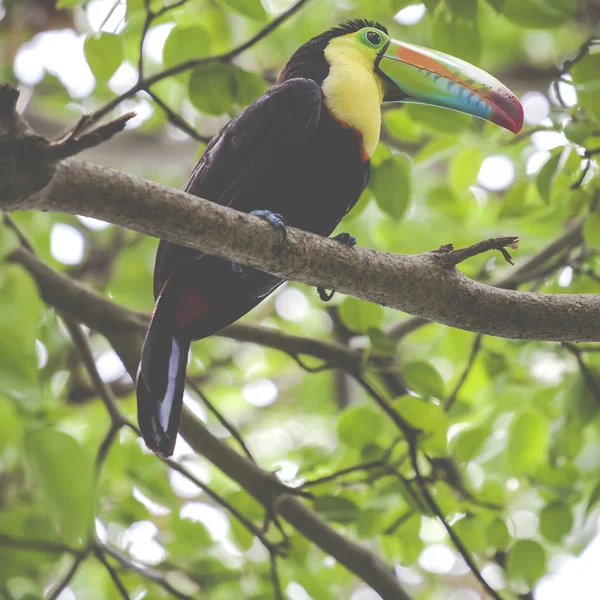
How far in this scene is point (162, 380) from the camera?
232 cm

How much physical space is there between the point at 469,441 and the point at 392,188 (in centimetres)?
88

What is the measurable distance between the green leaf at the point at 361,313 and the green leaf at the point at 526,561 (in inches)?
32.8

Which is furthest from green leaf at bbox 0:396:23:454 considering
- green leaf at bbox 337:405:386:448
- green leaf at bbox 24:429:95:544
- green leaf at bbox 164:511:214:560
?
green leaf at bbox 337:405:386:448

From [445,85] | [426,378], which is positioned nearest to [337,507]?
[426,378]

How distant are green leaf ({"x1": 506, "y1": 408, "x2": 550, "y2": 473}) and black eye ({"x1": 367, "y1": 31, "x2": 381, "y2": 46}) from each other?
132 cm

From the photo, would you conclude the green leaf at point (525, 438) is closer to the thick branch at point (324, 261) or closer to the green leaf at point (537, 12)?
the thick branch at point (324, 261)

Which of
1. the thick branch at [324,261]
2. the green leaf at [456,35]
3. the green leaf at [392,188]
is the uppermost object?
the green leaf at [456,35]

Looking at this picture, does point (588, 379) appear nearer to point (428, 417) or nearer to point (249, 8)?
point (428, 417)

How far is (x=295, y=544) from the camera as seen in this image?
8.79 ft

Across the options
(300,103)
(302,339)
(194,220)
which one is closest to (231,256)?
(194,220)

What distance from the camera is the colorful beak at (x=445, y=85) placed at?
2.30 m

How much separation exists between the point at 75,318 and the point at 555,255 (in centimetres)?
180

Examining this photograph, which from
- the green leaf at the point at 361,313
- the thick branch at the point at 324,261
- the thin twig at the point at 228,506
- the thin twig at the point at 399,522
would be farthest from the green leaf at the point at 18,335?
the thin twig at the point at 399,522

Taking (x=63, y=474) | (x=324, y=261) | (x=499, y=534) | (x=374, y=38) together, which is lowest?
(x=63, y=474)
